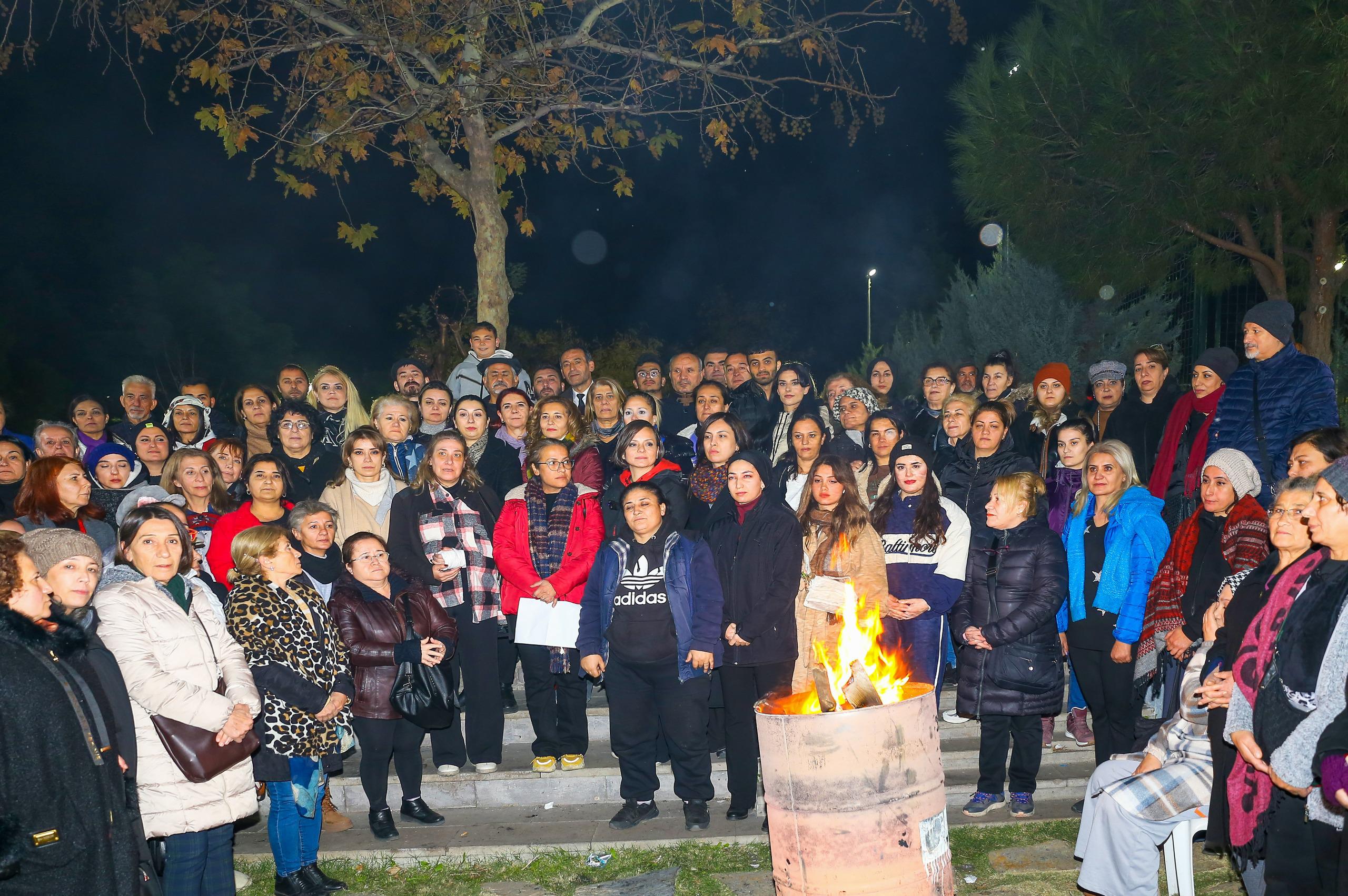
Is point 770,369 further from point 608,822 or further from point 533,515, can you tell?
point 608,822

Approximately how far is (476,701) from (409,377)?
9.56 feet

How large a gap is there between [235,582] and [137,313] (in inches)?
1109

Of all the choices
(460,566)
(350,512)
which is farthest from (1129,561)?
(350,512)

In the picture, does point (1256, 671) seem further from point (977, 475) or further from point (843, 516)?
point (977, 475)

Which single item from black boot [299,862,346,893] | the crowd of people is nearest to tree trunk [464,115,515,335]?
the crowd of people

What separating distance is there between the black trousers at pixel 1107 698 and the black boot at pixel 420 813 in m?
3.79

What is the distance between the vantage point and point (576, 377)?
820 cm

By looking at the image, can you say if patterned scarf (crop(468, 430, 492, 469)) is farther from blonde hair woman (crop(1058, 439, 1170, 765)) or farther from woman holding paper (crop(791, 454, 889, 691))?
blonde hair woman (crop(1058, 439, 1170, 765))

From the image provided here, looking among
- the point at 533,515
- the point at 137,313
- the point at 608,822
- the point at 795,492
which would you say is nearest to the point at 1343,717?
the point at 795,492

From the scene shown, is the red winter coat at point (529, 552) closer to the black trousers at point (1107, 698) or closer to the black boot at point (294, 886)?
the black boot at point (294, 886)

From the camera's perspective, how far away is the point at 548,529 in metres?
5.94

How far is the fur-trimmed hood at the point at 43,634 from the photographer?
3301 mm

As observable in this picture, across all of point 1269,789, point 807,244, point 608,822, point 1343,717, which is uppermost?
point 807,244

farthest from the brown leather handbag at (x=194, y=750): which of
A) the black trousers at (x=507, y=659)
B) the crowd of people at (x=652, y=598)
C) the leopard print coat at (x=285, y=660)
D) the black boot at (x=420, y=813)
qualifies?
the black trousers at (x=507, y=659)
